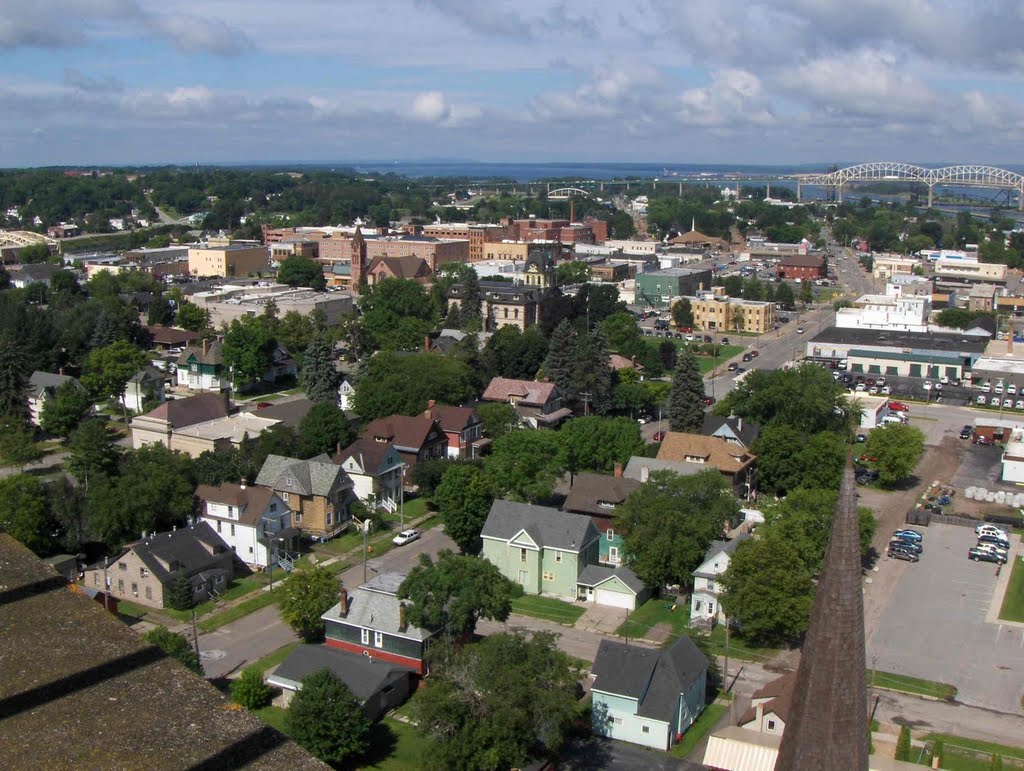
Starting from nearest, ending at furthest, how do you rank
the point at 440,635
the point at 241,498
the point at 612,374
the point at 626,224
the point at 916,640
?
the point at 440,635 < the point at 916,640 < the point at 241,498 < the point at 612,374 < the point at 626,224

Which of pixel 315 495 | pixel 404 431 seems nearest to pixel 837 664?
pixel 315 495

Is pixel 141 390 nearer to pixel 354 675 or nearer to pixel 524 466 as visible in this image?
pixel 524 466

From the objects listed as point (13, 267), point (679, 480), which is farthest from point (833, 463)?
point (13, 267)

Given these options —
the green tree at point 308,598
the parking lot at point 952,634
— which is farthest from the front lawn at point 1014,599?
the green tree at point 308,598

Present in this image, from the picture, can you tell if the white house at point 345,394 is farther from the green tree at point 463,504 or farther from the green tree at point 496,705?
the green tree at point 496,705

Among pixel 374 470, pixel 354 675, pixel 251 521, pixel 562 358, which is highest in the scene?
pixel 562 358

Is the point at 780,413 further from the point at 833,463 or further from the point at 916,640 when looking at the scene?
the point at 916,640

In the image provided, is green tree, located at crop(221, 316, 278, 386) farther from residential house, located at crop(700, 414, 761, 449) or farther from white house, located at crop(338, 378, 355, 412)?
residential house, located at crop(700, 414, 761, 449)
